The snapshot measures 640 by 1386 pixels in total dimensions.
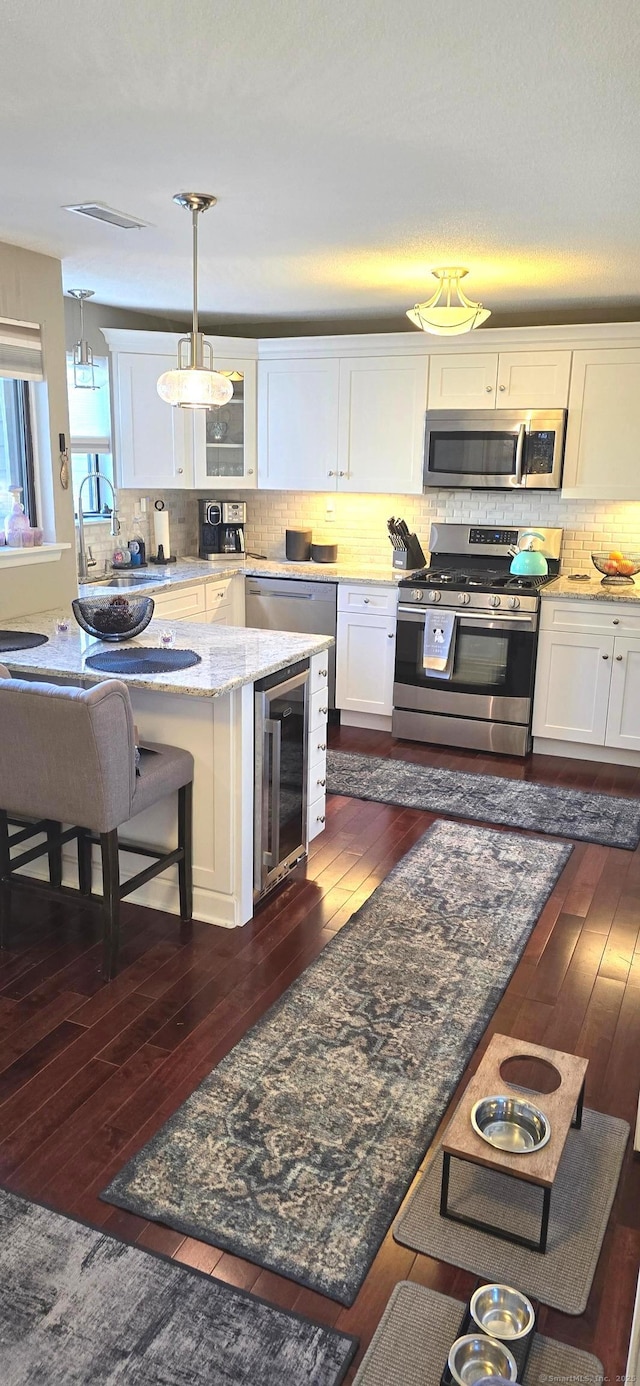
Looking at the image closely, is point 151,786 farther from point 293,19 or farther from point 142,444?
point 142,444

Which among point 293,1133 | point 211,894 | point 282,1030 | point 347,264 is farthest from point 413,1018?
point 347,264

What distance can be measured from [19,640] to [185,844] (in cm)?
111

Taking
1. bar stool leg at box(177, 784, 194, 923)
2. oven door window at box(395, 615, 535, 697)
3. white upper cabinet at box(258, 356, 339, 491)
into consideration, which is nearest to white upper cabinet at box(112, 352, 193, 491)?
white upper cabinet at box(258, 356, 339, 491)

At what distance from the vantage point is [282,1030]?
9.13 feet

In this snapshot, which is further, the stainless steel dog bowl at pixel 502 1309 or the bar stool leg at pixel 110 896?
the bar stool leg at pixel 110 896

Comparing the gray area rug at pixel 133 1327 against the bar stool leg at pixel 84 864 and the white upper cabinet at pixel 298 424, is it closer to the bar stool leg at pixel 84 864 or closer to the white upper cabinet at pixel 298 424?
the bar stool leg at pixel 84 864

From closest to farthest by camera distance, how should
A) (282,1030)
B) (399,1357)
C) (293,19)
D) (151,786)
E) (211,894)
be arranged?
(399,1357) < (293,19) < (282,1030) < (151,786) < (211,894)

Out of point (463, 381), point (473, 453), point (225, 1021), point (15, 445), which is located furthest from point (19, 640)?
point (463, 381)

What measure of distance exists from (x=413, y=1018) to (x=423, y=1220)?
0.78m

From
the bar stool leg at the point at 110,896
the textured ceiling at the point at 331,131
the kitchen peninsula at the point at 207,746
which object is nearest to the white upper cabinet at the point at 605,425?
the textured ceiling at the point at 331,131

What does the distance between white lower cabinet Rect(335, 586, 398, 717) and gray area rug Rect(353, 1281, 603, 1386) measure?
13.3 feet

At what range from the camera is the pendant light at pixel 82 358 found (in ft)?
16.8

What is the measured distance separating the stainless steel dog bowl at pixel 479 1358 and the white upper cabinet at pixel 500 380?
4.68 m

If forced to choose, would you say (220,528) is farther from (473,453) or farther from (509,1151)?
(509,1151)
